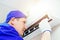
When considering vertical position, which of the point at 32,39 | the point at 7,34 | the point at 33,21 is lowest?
the point at 32,39

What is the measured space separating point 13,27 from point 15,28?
44 mm

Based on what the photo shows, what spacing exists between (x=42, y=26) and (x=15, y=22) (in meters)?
0.23

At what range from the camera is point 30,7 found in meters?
1.76

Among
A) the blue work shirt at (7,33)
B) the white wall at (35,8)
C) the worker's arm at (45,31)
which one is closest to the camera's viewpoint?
the blue work shirt at (7,33)

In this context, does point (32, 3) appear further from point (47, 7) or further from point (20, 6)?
point (47, 7)

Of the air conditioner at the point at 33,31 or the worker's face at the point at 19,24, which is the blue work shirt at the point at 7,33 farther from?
the air conditioner at the point at 33,31

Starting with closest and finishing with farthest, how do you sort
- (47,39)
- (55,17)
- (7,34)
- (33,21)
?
(7,34), (47,39), (55,17), (33,21)

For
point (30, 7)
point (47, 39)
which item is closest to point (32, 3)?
point (30, 7)

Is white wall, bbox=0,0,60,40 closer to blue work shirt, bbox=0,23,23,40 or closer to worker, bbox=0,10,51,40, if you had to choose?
worker, bbox=0,10,51,40

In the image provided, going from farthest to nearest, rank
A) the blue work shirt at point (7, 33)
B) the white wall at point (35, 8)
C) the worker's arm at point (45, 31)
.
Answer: the white wall at point (35, 8) < the worker's arm at point (45, 31) < the blue work shirt at point (7, 33)

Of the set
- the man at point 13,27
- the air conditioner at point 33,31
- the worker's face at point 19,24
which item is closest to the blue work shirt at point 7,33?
the man at point 13,27

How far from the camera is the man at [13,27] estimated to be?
3.27ft

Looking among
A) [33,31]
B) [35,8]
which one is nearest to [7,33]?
[33,31]

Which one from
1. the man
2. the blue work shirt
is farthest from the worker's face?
the blue work shirt
